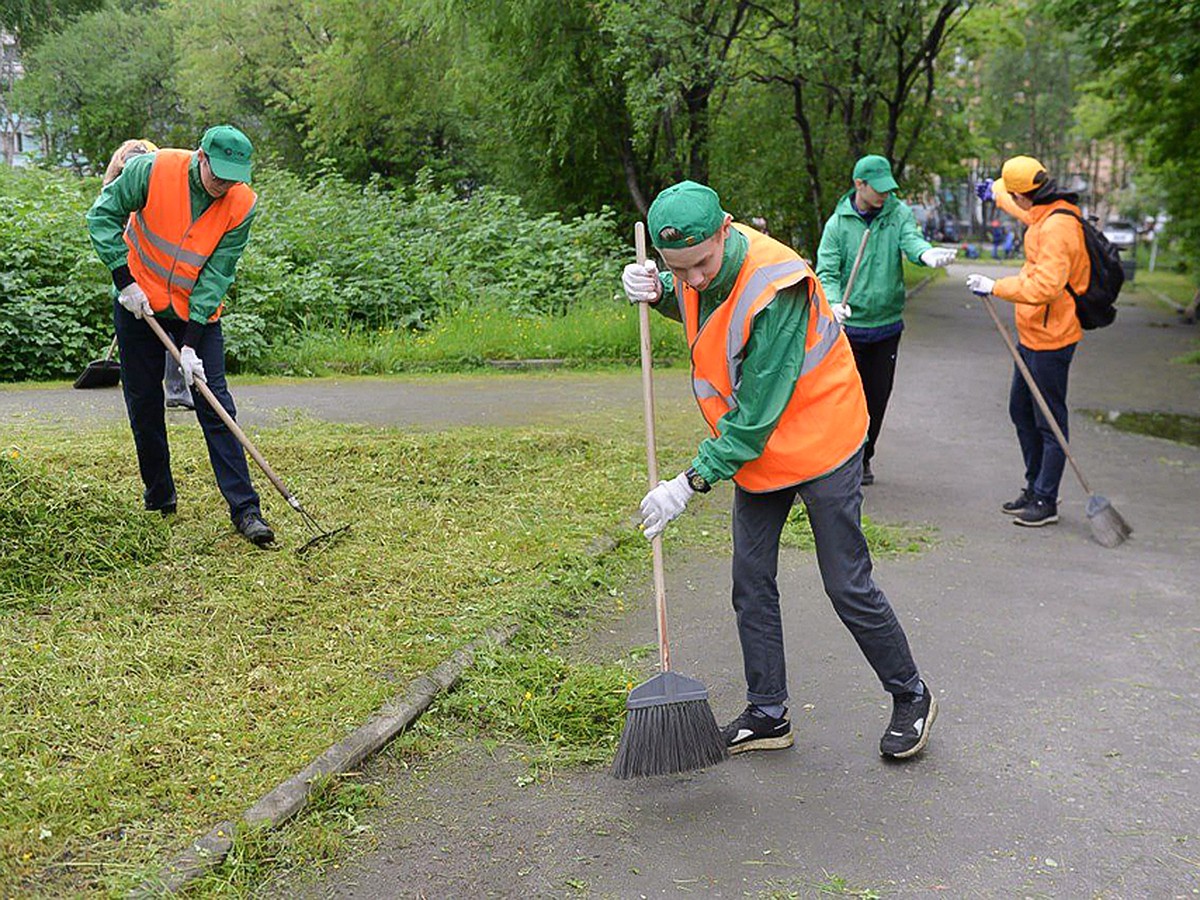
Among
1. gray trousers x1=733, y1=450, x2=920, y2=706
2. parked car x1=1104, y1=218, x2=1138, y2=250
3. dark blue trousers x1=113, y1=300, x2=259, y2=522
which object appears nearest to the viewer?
gray trousers x1=733, y1=450, x2=920, y2=706

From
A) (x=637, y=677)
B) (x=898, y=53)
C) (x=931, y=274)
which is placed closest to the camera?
(x=637, y=677)

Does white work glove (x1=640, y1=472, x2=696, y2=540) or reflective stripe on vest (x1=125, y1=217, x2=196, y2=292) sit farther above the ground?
reflective stripe on vest (x1=125, y1=217, x2=196, y2=292)

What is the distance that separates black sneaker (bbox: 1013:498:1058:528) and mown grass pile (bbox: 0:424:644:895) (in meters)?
2.22

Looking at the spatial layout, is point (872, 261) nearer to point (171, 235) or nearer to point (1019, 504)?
point (1019, 504)

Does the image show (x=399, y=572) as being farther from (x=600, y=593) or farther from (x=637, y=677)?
(x=637, y=677)

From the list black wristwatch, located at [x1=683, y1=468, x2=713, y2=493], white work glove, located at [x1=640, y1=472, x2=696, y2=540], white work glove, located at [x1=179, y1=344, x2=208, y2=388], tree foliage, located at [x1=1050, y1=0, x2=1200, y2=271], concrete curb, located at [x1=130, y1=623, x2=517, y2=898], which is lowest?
concrete curb, located at [x1=130, y1=623, x2=517, y2=898]

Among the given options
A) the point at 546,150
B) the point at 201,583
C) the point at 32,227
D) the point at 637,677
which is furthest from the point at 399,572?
the point at 546,150

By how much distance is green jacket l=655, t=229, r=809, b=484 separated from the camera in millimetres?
3529

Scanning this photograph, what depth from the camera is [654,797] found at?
Result: 370cm

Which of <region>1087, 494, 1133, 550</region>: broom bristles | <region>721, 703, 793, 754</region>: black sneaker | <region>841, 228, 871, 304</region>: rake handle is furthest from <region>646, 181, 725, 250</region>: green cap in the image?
<region>1087, 494, 1133, 550</region>: broom bristles

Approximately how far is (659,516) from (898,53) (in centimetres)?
1793

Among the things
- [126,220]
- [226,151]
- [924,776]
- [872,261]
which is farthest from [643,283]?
[872,261]

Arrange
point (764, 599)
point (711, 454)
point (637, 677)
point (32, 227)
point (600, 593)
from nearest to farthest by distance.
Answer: point (711, 454) → point (764, 599) → point (637, 677) → point (600, 593) → point (32, 227)

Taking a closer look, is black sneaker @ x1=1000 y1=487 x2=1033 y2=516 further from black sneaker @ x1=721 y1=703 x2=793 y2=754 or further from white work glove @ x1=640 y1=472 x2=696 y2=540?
white work glove @ x1=640 y1=472 x2=696 y2=540
